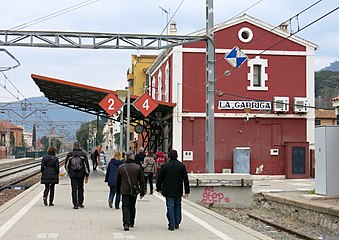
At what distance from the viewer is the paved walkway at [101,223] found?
11.1 m

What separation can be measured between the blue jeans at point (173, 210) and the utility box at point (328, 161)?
9.43 metres

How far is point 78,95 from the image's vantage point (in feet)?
114

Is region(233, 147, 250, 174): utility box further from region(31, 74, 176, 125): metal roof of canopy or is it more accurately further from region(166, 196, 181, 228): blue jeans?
region(166, 196, 181, 228): blue jeans

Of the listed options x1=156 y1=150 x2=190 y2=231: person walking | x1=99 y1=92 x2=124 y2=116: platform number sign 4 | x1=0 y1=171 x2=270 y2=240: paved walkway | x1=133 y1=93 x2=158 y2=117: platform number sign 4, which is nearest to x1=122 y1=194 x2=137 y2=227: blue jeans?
x1=0 y1=171 x2=270 y2=240: paved walkway

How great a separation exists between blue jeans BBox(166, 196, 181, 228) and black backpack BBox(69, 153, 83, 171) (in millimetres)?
4166

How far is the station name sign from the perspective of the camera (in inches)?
1305

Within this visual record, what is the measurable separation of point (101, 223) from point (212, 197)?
27.4ft

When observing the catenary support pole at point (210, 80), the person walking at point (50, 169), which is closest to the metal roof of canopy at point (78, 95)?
the catenary support pole at point (210, 80)

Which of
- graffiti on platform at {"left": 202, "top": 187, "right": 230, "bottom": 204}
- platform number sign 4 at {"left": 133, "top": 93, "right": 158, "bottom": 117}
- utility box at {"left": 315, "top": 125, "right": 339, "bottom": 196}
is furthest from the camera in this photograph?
platform number sign 4 at {"left": 133, "top": 93, "right": 158, "bottom": 117}

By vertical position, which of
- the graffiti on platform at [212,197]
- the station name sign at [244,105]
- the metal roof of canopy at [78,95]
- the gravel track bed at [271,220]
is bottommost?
the gravel track bed at [271,220]

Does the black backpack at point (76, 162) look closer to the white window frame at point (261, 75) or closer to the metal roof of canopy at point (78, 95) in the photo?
the metal roof of canopy at point (78, 95)

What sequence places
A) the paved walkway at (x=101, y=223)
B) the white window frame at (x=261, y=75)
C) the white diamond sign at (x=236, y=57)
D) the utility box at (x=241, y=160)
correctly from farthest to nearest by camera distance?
the white window frame at (x=261, y=75), the utility box at (x=241, y=160), the white diamond sign at (x=236, y=57), the paved walkway at (x=101, y=223)

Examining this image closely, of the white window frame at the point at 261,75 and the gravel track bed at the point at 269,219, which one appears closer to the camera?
the gravel track bed at the point at 269,219

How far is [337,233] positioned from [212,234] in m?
5.40
